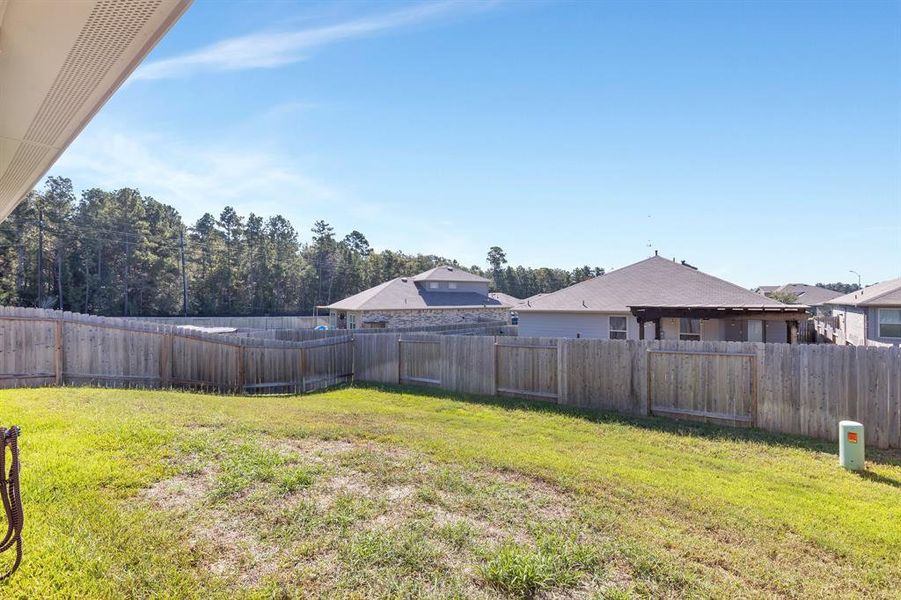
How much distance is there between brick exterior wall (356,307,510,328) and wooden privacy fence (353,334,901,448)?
14142mm

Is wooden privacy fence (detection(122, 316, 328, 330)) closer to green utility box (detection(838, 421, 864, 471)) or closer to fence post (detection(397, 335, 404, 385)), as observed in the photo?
fence post (detection(397, 335, 404, 385))

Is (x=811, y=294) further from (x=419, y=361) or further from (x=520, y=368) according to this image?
(x=419, y=361)

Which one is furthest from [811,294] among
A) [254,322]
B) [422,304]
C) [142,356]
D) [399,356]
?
[142,356]

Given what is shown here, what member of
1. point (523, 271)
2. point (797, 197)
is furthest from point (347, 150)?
point (523, 271)

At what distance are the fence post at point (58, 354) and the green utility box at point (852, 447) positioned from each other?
1575 centimetres

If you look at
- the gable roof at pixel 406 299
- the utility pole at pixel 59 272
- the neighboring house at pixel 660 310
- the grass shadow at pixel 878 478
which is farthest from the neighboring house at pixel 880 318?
the utility pole at pixel 59 272

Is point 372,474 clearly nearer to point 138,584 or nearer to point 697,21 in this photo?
point 138,584

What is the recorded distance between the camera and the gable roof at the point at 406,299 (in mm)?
27878

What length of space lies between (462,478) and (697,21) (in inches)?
Result: 429

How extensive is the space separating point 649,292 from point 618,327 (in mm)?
1900

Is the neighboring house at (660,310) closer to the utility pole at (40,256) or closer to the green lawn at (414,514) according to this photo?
the green lawn at (414,514)

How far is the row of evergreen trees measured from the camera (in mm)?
38156

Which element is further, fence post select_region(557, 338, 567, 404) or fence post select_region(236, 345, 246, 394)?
fence post select_region(236, 345, 246, 394)

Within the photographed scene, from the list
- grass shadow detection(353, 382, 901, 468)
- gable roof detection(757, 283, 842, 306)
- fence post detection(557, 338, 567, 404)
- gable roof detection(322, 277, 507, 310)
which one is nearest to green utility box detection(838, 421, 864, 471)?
grass shadow detection(353, 382, 901, 468)
